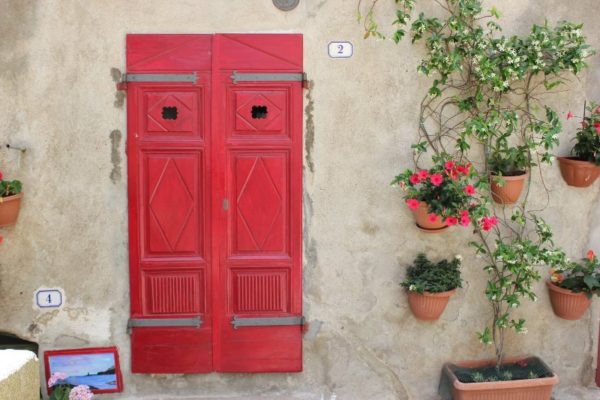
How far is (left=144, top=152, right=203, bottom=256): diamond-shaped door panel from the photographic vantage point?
5.10 meters

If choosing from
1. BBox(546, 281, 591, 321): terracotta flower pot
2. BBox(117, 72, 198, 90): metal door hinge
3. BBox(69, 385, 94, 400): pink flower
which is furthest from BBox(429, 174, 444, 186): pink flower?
BBox(69, 385, 94, 400): pink flower

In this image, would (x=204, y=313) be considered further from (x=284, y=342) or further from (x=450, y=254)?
(x=450, y=254)

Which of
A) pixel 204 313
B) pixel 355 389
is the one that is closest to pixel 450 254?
pixel 355 389

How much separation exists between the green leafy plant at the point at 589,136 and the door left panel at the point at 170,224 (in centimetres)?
263

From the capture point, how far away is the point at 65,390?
16.9 ft

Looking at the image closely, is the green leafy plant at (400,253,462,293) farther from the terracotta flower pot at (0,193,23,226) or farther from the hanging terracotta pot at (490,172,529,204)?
the terracotta flower pot at (0,193,23,226)

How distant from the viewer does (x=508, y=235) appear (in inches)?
211

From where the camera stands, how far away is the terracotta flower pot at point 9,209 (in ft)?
16.0

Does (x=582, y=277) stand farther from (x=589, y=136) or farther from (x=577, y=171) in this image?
(x=589, y=136)

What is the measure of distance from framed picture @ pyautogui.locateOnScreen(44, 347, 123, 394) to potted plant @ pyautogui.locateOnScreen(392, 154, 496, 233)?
2369 mm

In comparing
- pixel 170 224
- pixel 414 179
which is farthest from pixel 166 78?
pixel 414 179

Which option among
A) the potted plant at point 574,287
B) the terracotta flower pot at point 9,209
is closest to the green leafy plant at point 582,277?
the potted plant at point 574,287

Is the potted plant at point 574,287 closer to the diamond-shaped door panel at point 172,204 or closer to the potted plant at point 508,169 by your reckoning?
the potted plant at point 508,169

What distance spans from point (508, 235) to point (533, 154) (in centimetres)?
61
